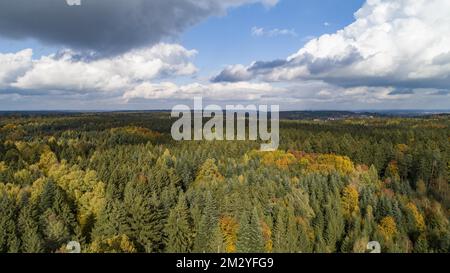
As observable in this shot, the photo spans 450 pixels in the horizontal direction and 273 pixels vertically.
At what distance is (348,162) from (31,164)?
88.2 meters

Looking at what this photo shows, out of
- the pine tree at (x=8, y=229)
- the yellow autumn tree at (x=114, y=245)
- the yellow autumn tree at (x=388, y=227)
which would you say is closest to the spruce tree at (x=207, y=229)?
the yellow autumn tree at (x=114, y=245)

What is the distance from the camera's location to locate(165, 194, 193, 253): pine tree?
5162cm

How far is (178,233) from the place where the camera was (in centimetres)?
5353

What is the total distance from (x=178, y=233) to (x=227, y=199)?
15182 millimetres

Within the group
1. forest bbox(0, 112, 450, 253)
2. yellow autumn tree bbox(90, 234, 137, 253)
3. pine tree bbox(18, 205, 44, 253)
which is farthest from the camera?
forest bbox(0, 112, 450, 253)

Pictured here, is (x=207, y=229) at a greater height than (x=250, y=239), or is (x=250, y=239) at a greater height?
(x=250, y=239)

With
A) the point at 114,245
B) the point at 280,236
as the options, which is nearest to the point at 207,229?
the point at 280,236

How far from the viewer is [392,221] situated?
6962 centimetres

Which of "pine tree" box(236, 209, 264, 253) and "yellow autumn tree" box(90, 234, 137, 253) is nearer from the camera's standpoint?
"yellow autumn tree" box(90, 234, 137, 253)

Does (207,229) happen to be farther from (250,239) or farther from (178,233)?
(250,239)

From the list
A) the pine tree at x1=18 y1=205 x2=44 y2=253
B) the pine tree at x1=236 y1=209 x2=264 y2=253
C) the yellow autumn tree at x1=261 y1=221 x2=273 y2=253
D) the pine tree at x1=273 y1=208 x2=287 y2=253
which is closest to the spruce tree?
the pine tree at x1=236 y1=209 x2=264 y2=253

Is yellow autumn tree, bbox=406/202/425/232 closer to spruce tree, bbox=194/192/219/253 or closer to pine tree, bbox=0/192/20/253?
spruce tree, bbox=194/192/219/253

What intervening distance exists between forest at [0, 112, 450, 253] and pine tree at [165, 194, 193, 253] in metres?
0.19

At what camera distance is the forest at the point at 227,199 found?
169 ft
